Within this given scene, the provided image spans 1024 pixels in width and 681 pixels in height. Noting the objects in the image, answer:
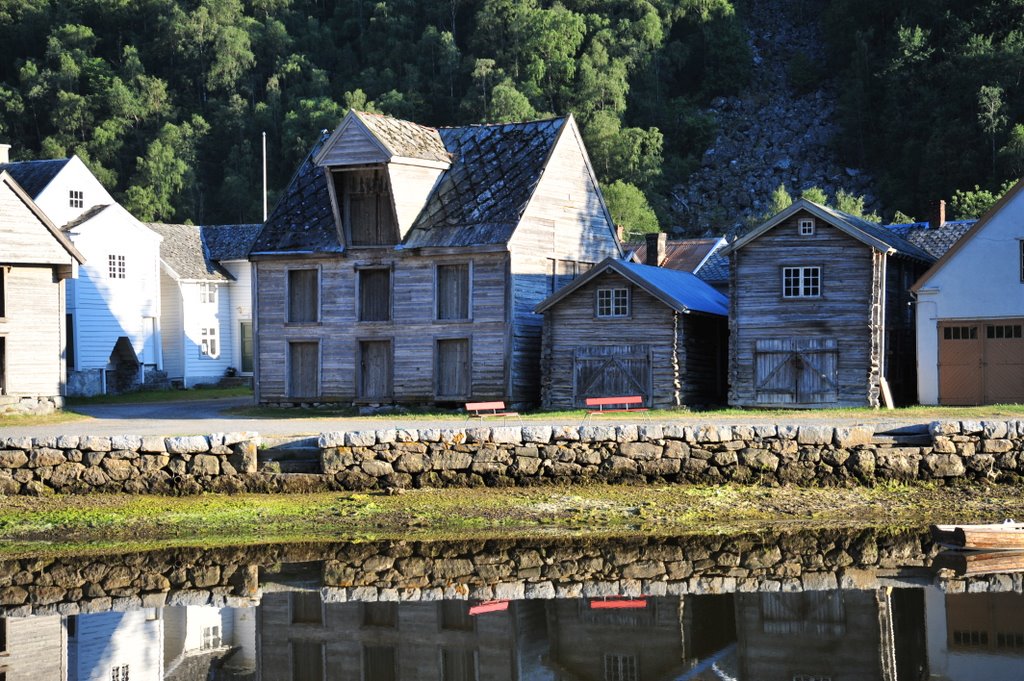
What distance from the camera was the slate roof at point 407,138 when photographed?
44.1 meters

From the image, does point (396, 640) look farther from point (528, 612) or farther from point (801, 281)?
point (801, 281)

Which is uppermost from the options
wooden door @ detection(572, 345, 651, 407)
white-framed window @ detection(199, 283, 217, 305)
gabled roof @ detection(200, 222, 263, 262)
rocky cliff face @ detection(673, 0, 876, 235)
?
rocky cliff face @ detection(673, 0, 876, 235)

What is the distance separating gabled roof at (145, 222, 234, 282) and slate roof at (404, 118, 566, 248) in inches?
897

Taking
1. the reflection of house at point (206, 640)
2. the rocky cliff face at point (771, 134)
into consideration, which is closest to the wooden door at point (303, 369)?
the reflection of house at point (206, 640)

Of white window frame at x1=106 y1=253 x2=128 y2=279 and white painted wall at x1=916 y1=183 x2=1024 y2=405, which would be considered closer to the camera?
white painted wall at x1=916 y1=183 x2=1024 y2=405

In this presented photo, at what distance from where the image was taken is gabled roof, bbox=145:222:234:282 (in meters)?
66.1

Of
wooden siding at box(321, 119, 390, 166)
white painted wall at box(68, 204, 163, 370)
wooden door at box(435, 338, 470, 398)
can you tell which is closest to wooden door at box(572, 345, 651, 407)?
wooden door at box(435, 338, 470, 398)

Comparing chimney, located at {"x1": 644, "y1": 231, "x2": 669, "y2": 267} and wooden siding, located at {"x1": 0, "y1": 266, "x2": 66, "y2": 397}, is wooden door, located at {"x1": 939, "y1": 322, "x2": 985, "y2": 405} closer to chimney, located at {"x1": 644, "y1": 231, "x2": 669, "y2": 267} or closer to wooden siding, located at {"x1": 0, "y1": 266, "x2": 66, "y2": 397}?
chimney, located at {"x1": 644, "y1": 231, "x2": 669, "y2": 267}

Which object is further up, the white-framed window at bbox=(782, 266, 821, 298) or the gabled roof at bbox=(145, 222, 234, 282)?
the gabled roof at bbox=(145, 222, 234, 282)

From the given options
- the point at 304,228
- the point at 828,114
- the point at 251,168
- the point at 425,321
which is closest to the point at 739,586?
the point at 425,321

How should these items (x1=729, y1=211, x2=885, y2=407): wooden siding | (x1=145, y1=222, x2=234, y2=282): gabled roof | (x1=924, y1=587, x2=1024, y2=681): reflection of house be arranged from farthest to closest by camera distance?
1. (x1=145, y1=222, x2=234, y2=282): gabled roof
2. (x1=729, y1=211, x2=885, y2=407): wooden siding
3. (x1=924, y1=587, x2=1024, y2=681): reflection of house

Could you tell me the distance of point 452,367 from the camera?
43906 millimetres

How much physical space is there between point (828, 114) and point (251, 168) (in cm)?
5053

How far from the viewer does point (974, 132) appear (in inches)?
4156
